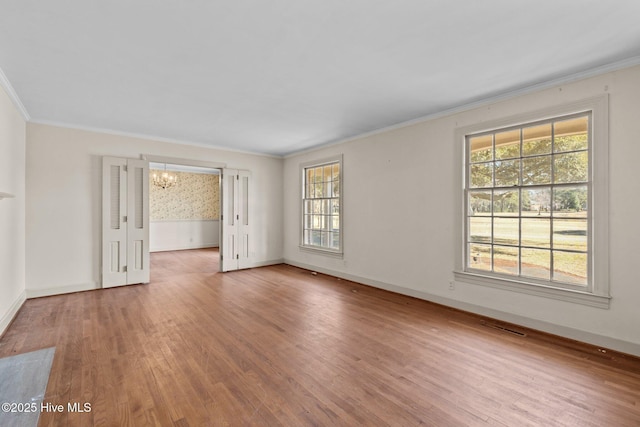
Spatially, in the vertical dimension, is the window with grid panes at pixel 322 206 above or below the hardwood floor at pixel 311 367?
above

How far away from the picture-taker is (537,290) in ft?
10.5

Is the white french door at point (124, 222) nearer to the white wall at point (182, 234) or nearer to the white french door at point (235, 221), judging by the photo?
the white french door at point (235, 221)

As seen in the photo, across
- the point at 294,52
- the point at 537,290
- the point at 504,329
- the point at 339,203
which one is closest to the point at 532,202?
the point at 537,290

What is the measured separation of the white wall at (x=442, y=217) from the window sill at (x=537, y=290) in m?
0.05

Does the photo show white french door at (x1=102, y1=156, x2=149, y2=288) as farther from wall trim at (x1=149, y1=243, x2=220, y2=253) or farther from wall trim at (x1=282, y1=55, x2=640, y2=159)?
wall trim at (x1=149, y1=243, x2=220, y2=253)

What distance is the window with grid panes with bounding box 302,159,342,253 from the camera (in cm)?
589

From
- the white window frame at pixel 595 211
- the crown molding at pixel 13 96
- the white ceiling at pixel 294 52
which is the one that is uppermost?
the white ceiling at pixel 294 52

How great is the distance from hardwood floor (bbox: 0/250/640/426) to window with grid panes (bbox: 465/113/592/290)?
0.75 metres

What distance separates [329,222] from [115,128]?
13.2ft

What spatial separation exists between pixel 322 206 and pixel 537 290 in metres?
3.91

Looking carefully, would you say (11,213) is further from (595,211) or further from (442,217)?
(595,211)

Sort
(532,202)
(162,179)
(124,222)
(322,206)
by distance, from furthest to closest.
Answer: (162,179) < (322,206) < (124,222) < (532,202)

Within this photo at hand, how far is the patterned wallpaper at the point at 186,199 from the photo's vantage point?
947 centimetres

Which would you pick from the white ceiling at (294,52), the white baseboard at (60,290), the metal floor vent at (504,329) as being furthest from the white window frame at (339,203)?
the white baseboard at (60,290)
